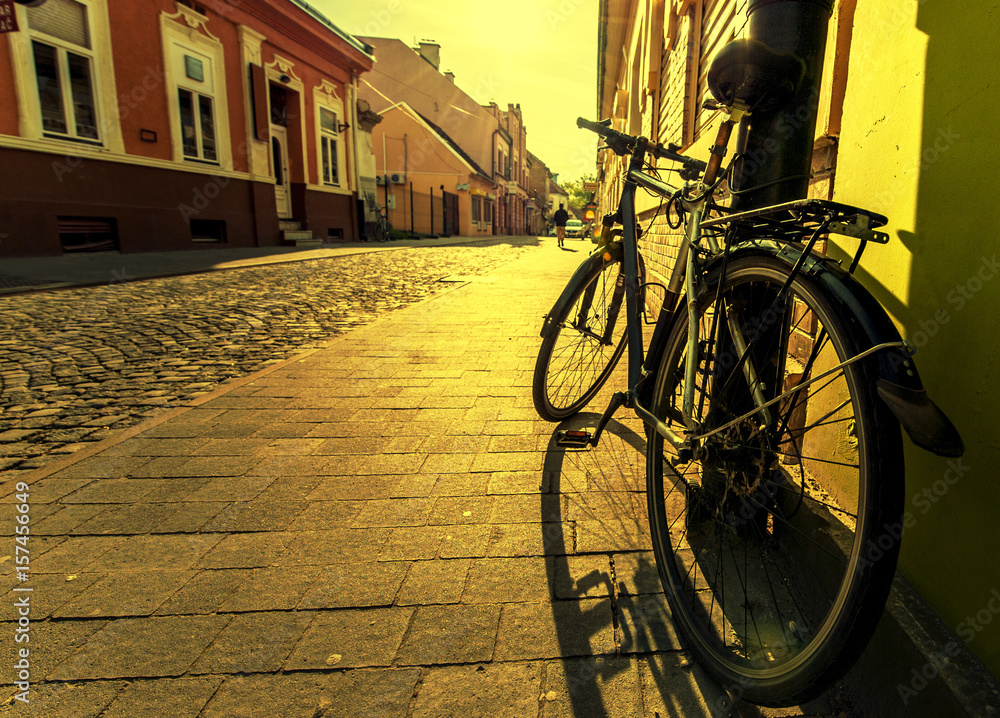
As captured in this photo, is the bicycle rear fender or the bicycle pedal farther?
the bicycle pedal

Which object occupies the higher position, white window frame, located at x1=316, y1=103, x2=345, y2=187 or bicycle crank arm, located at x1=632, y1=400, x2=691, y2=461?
white window frame, located at x1=316, y1=103, x2=345, y2=187

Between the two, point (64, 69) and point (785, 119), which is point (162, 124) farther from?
point (785, 119)

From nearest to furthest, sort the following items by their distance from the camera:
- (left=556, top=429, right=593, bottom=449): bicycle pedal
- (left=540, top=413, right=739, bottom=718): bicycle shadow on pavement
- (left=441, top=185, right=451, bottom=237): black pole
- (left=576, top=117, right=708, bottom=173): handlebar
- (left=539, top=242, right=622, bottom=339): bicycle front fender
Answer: (left=540, top=413, right=739, bottom=718): bicycle shadow on pavement
(left=576, top=117, right=708, bottom=173): handlebar
(left=556, top=429, right=593, bottom=449): bicycle pedal
(left=539, top=242, right=622, bottom=339): bicycle front fender
(left=441, top=185, right=451, bottom=237): black pole

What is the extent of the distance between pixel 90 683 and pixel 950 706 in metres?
1.88

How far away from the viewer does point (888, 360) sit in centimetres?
105

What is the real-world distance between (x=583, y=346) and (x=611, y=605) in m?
1.70

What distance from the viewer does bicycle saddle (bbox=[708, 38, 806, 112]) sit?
1.66 m

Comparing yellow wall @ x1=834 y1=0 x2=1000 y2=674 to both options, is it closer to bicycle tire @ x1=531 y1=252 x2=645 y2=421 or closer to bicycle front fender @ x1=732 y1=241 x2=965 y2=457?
bicycle front fender @ x1=732 y1=241 x2=965 y2=457

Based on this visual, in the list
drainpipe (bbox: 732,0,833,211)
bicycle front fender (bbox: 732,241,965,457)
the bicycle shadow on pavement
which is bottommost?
the bicycle shadow on pavement

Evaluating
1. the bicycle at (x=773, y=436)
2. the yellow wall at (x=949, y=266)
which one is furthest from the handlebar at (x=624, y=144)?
the yellow wall at (x=949, y=266)

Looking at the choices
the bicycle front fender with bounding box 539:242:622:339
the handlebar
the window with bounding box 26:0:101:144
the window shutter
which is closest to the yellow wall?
the handlebar

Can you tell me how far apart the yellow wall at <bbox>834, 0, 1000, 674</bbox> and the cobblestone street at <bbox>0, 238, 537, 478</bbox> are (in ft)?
11.1

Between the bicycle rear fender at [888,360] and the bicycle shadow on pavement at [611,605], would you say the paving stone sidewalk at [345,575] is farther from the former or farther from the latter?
the bicycle rear fender at [888,360]

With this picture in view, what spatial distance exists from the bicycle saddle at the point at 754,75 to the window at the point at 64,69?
12387mm
